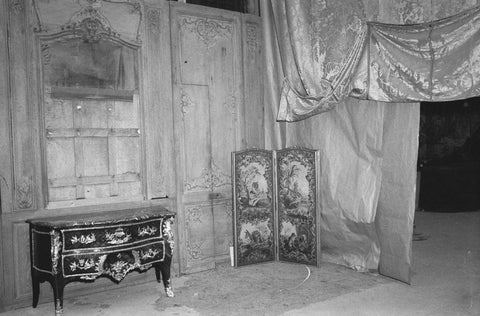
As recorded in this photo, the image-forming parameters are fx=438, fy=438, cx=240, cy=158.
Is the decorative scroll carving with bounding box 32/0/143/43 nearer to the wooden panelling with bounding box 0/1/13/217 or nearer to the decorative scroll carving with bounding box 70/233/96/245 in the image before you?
the wooden panelling with bounding box 0/1/13/217

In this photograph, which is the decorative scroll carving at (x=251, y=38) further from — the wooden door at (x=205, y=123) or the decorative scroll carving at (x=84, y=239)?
the decorative scroll carving at (x=84, y=239)

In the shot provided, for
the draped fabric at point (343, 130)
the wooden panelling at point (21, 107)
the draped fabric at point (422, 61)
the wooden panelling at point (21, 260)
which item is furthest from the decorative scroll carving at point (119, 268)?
the draped fabric at point (422, 61)

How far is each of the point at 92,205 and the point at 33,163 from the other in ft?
1.97

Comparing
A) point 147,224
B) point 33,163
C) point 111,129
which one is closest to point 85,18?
point 111,129

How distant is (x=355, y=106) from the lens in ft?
14.0

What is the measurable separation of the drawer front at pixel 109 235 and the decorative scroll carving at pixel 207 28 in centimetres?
195

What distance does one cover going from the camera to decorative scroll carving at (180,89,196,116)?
171 inches

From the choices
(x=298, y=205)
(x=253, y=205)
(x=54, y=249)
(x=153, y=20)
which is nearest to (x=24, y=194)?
(x=54, y=249)

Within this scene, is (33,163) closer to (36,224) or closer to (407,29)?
(36,224)

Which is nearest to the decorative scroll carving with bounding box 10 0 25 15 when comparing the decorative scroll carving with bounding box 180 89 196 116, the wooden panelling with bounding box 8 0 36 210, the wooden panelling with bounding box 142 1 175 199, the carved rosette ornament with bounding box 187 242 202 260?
the wooden panelling with bounding box 8 0 36 210

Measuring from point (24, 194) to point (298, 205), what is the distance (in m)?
2.53

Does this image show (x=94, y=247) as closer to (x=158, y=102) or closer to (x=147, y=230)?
(x=147, y=230)

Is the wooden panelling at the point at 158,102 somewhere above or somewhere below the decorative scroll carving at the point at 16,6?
below

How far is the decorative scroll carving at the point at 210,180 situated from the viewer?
4.43m
